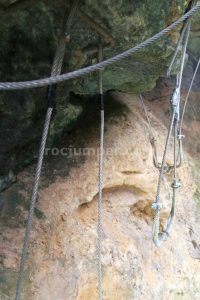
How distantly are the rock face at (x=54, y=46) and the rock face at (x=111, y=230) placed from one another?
0.45 meters

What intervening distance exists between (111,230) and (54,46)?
1398 millimetres

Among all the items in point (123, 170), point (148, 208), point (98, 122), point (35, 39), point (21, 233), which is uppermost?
point (98, 122)

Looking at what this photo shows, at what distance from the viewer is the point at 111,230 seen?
2574 millimetres

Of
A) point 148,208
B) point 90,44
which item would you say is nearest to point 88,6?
point 90,44

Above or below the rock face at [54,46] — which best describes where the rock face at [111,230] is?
below

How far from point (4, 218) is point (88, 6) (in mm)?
1455

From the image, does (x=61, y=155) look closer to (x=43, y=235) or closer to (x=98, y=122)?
(x=98, y=122)

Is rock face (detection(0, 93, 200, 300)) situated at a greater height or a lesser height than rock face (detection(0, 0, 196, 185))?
lesser

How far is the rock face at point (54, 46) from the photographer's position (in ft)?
5.61

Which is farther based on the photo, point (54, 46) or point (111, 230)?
point (111, 230)

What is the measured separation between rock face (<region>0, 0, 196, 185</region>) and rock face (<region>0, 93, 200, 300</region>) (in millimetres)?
454

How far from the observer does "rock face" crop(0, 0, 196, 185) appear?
1709 mm

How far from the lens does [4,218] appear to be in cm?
232

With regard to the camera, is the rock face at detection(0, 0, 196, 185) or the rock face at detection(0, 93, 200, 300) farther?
the rock face at detection(0, 93, 200, 300)
